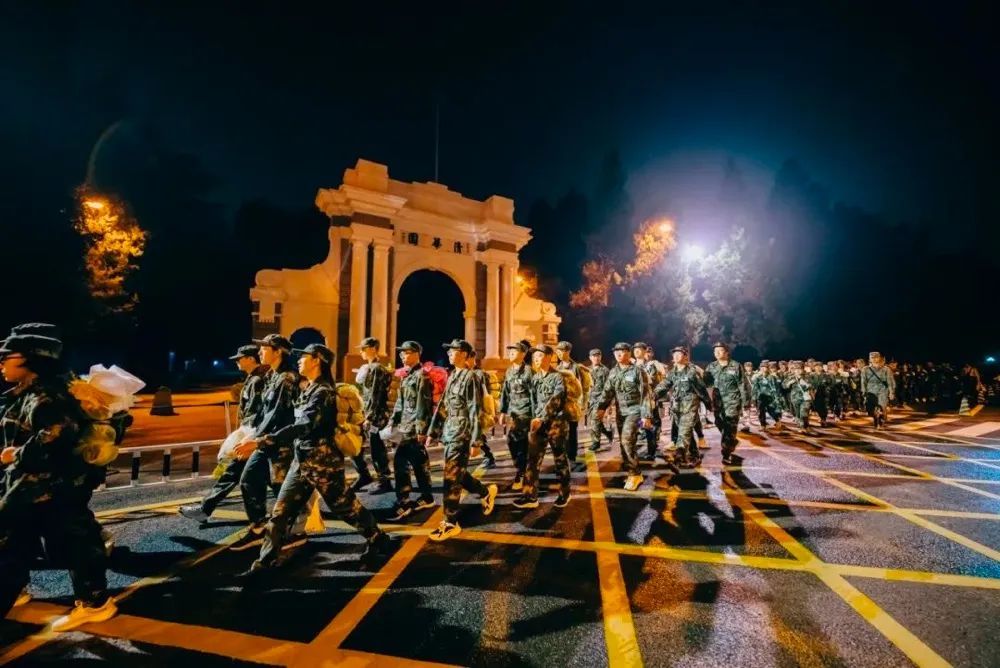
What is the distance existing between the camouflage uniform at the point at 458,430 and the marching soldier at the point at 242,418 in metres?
2.18

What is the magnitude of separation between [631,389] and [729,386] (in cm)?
282

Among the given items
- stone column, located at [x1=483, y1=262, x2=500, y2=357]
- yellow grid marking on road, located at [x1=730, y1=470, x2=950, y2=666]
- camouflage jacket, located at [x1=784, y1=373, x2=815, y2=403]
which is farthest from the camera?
stone column, located at [x1=483, y1=262, x2=500, y2=357]

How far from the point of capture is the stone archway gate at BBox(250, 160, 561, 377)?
16469 millimetres

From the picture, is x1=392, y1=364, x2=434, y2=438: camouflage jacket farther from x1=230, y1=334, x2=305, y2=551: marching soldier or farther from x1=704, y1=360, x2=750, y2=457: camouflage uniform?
x1=704, y1=360, x2=750, y2=457: camouflage uniform

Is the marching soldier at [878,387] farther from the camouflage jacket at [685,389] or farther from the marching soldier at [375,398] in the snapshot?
the marching soldier at [375,398]

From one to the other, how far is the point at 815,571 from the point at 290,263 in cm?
3582

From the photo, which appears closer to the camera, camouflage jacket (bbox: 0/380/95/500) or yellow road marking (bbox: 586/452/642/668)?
yellow road marking (bbox: 586/452/642/668)

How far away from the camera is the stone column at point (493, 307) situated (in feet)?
66.1

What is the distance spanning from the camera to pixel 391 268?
18188 millimetres

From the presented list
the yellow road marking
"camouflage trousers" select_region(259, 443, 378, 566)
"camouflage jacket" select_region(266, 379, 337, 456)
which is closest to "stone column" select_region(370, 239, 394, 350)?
"camouflage jacket" select_region(266, 379, 337, 456)

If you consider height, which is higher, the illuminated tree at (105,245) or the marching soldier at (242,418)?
the illuminated tree at (105,245)

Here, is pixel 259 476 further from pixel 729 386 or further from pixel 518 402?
pixel 729 386

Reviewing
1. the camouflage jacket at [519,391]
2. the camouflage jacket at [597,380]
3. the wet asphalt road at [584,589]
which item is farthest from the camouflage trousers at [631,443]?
the camouflage jacket at [597,380]

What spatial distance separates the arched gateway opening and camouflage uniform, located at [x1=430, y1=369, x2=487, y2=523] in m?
17.2
